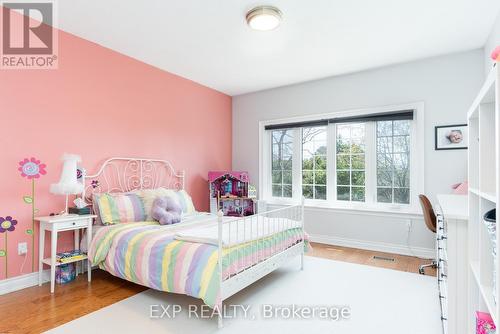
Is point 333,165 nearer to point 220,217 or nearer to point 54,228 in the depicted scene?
point 220,217

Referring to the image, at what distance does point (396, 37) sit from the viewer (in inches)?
124

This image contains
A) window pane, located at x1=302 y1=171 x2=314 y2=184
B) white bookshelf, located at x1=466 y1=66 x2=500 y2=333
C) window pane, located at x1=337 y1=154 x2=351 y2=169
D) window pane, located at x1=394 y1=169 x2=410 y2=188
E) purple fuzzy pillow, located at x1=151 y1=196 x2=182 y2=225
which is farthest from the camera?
window pane, located at x1=302 y1=171 x2=314 y2=184

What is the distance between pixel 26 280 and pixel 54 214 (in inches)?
26.2

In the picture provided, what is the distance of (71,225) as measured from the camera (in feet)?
9.12

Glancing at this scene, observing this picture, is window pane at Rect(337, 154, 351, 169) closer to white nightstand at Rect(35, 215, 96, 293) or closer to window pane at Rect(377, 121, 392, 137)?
window pane at Rect(377, 121, 392, 137)

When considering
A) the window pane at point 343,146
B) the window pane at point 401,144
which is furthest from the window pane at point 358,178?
the window pane at point 401,144

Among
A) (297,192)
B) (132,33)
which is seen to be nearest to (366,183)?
(297,192)

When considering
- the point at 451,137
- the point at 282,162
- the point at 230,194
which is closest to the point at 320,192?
the point at 282,162

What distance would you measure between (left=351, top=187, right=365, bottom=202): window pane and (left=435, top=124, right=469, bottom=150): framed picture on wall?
1163 millimetres

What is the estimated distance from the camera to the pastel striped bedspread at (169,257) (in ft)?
6.79

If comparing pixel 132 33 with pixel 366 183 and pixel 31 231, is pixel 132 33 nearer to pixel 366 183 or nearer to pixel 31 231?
pixel 31 231

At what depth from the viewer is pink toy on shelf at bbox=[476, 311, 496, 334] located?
1179 millimetres

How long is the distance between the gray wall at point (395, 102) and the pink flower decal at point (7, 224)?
3826 mm

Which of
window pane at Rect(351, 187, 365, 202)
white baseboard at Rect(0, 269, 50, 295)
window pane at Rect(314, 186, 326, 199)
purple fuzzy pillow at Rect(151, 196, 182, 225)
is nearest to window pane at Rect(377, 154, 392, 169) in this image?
window pane at Rect(351, 187, 365, 202)
